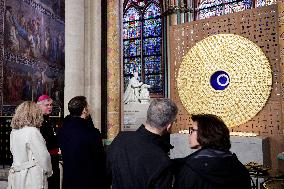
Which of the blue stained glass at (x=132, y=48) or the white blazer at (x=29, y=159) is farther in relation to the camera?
the blue stained glass at (x=132, y=48)

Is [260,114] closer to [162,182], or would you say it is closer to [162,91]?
[162,182]

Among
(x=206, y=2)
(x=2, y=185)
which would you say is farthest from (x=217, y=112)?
(x=206, y=2)

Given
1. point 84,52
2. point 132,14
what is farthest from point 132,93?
point 132,14

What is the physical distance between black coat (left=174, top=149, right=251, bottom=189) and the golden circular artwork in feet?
14.6

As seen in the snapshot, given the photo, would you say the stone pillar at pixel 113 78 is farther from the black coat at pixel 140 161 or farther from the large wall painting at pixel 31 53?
the black coat at pixel 140 161

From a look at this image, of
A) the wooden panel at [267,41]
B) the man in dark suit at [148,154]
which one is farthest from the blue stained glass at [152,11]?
the man in dark suit at [148,154]

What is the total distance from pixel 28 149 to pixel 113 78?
14.2ft

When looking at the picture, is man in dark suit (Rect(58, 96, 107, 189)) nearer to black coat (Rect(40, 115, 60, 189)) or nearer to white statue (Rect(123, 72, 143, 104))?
black coat (Rect(40, 115, 60, 189))

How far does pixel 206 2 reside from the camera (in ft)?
54.1

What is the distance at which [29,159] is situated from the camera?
3.14 metres

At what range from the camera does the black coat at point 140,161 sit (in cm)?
194

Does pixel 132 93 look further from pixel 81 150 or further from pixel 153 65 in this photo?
pixel 153 65

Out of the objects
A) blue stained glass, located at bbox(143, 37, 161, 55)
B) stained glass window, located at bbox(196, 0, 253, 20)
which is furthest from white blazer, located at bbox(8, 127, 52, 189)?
blue stained glass, located at bbox(143, 37, 161, 55)

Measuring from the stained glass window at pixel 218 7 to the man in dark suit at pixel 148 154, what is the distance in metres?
14.8
